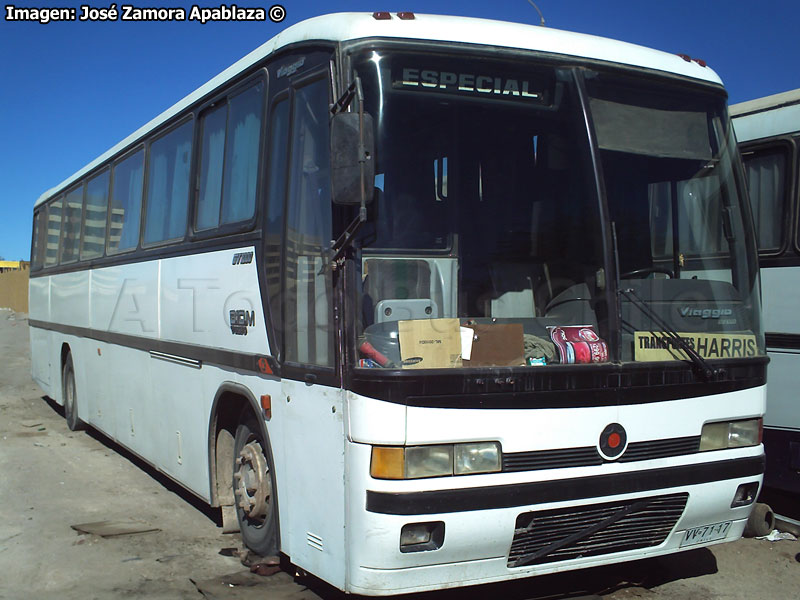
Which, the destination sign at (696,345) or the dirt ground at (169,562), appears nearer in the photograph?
the destination sign at (696,345)

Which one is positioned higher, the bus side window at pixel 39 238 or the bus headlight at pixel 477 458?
the bus side window at pixel 39 238

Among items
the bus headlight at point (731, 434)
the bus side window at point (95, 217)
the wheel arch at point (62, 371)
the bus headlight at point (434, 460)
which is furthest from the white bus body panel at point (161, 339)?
the bus headlight at point (731, 434)

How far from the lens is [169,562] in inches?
232

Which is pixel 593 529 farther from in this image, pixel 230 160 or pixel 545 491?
pixel 230 160

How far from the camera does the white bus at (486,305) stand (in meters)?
4.11

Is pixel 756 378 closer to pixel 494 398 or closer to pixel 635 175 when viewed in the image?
pixel 635 175

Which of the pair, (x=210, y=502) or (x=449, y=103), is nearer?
(x=449, y=103)

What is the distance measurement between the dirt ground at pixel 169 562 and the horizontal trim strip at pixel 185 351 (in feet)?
4.49

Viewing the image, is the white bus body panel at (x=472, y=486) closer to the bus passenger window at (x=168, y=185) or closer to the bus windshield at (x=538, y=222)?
the bus windshield at (x=538, y=222)

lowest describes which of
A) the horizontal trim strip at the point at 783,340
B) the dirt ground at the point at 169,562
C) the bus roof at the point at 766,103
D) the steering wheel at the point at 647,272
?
the dirt ground at the point at 169,562

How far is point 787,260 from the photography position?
21.8 ft

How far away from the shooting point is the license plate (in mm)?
4785

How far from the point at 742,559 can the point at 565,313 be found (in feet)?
8.43

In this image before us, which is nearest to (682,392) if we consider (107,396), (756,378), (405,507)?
(756,378)
